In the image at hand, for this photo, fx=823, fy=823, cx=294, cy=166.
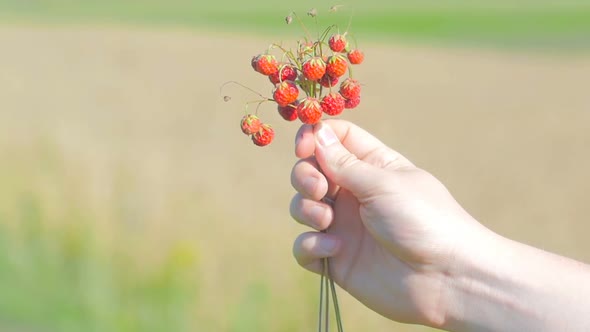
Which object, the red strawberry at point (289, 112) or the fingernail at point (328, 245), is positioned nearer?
the red strawberry at point (289, 112)

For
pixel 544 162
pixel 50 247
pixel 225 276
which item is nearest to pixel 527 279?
pixel 225 276

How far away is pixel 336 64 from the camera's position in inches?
35.1

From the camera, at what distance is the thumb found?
3.42 feet

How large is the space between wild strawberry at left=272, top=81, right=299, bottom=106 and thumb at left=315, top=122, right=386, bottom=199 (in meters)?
0.13

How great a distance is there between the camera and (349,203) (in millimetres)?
1171

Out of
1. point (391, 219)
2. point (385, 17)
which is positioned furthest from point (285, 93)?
point (385, 17)

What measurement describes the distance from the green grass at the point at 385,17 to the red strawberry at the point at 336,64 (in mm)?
5361

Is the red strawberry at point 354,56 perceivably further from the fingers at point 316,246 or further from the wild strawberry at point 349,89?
the fingers at point 316,246

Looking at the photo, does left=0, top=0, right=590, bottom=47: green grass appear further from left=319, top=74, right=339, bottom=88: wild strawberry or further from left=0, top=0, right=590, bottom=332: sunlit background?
left=319, top=74, right=339, bottom=88: wild strawberry

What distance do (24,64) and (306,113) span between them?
13.9 ft

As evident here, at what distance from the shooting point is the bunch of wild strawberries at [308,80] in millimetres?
891

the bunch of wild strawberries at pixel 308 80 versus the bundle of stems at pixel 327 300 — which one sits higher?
the bunch of wild strawberries at pixel 308 80

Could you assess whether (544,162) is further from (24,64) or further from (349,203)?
(24,64)

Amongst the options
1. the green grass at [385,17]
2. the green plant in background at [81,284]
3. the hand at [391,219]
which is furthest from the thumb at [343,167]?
the green grass at [385,17]
